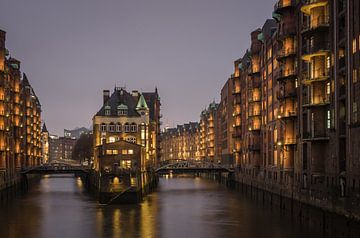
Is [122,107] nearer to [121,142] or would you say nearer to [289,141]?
[121,142]

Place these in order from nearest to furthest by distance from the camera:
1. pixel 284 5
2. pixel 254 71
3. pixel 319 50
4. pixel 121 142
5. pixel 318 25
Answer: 1. pixel 318 25
2. pixel 319 50
3. pixel 284 5
4. pixel 121 142
5. pixel 254 71

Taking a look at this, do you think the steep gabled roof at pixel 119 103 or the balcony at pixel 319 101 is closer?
Result: the balcony at pixel 319 101

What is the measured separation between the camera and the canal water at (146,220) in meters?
60.1

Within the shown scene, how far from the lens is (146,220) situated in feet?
231

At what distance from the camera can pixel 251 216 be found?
7262cm

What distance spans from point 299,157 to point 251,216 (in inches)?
409

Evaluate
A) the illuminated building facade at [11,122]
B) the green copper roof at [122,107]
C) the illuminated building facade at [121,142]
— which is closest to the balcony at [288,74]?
the illuminated building facade at [121,142]

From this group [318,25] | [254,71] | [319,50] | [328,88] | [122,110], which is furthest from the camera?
[122,110]

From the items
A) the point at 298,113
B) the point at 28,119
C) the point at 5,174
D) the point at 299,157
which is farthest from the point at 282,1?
the point at 28,119

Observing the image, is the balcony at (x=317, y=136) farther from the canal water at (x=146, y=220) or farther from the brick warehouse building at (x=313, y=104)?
the canal water at (x=146, y=220)

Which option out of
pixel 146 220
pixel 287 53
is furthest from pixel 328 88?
pixel 146 220

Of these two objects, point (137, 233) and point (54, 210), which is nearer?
point (137, 233)

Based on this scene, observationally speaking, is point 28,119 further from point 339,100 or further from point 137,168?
point 339,100

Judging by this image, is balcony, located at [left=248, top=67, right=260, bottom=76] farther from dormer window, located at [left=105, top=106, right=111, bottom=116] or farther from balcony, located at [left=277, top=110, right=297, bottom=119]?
dormer window, located at [left=105, top=106, right=111, bottom=116]
